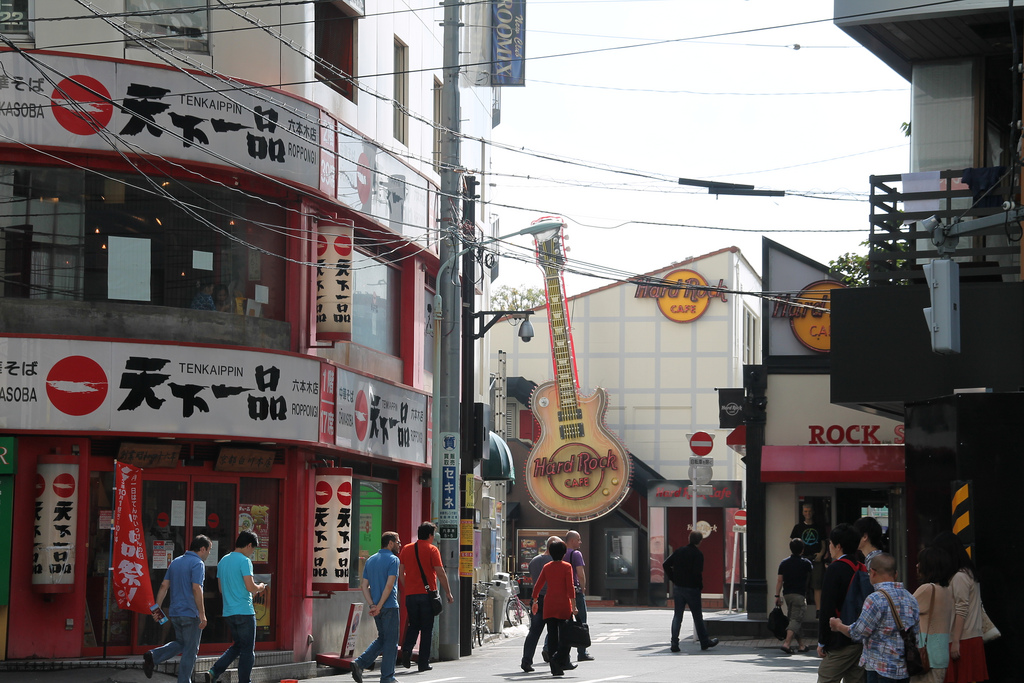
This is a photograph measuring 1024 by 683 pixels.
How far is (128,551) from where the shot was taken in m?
16.4

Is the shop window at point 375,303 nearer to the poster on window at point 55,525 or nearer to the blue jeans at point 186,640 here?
the poster on window at point 55,525

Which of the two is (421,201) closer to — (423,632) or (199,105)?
(199,105)

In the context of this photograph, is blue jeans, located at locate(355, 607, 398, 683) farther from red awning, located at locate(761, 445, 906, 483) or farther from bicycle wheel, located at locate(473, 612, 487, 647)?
red awning, located at locate(761, 445, 906, 483)

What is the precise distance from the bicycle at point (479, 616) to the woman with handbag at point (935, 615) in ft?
47.0

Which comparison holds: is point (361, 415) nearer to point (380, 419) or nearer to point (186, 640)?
point (380, 419)

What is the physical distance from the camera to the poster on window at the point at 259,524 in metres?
18.5

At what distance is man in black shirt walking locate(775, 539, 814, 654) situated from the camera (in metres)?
20.6

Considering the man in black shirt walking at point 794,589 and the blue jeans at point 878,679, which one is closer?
the blue jeans at point 878,679

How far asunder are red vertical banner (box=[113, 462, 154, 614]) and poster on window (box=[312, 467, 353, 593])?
3216 mm

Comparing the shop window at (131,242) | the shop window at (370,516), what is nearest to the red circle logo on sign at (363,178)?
the shop window at (131,242)

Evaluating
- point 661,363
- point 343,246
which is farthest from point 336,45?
point 661,363

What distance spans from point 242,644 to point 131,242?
A: 6.28 metres

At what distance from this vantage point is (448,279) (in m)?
20.9

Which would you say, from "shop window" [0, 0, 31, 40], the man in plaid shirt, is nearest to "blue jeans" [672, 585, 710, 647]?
the man in plaid shirt
